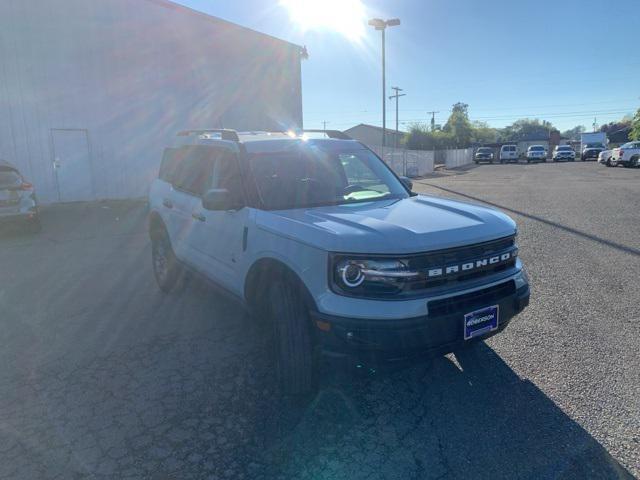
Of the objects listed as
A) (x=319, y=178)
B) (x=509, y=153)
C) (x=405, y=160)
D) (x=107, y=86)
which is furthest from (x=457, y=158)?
(x=319, y=178)

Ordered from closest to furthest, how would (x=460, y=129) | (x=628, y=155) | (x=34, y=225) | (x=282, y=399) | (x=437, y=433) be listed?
(x=437, y=433)
(x=282, y=399)
(x=34, y=225)
(x=628, y=155)
(x=460, y=129)

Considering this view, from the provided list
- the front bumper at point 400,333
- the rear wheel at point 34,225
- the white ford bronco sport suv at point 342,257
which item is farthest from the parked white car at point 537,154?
the front bumper at point 400,333

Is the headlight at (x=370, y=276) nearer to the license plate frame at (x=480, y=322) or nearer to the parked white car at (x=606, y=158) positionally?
the license plate frame at (x=480, y=322)

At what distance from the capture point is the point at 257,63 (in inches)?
797

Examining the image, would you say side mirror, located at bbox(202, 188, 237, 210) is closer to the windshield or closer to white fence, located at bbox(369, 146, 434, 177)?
the windshield

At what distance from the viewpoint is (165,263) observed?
5645mm

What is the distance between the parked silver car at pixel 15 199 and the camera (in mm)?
9156

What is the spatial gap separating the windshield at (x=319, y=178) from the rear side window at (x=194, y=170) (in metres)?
0.81

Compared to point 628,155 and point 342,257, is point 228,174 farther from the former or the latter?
point 628,155

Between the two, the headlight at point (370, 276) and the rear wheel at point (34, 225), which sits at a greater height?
the headlight at point (370, 276)

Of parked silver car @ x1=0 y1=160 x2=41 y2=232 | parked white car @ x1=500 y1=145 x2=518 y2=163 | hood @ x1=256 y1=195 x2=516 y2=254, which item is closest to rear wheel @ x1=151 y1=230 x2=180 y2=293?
hood @ x1=256 y1=195 x2=516 y2=254

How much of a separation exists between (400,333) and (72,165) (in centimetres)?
1535

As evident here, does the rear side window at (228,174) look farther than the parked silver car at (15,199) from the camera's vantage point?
No

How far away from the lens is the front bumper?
271cm
